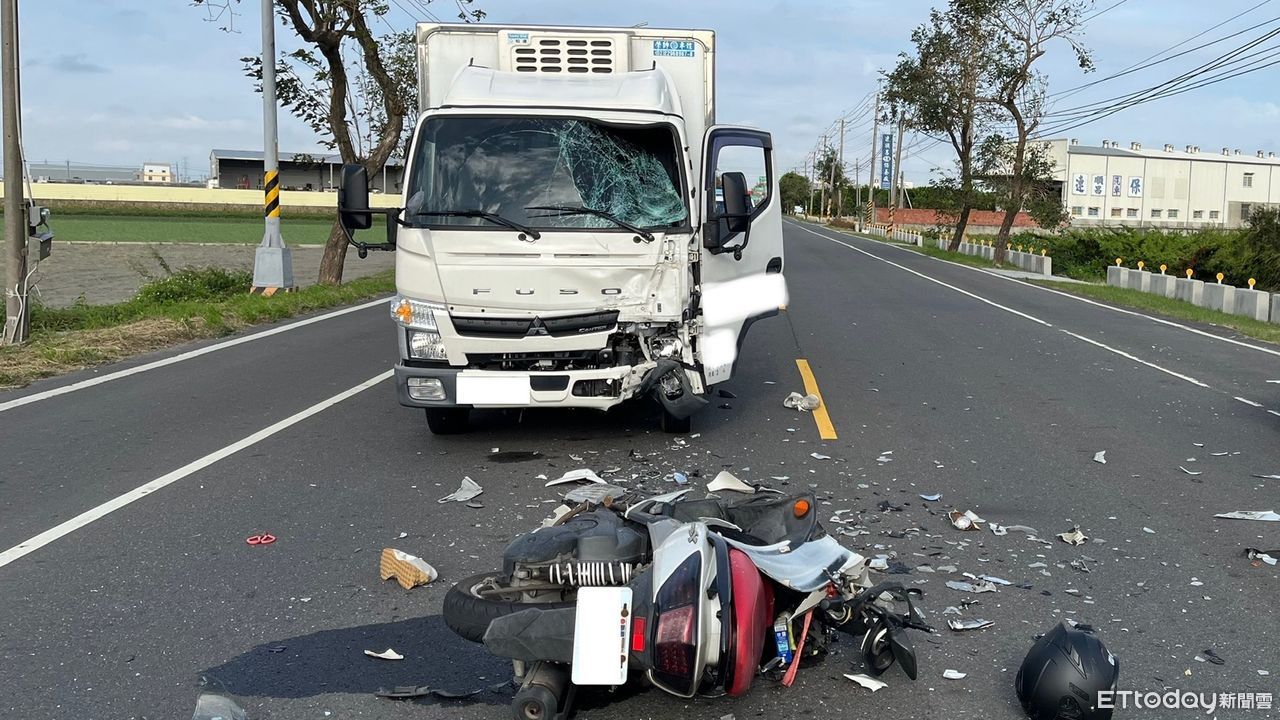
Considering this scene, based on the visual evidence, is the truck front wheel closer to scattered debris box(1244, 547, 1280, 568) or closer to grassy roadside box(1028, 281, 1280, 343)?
scattered debris box(1244, 547, 1280, 568)

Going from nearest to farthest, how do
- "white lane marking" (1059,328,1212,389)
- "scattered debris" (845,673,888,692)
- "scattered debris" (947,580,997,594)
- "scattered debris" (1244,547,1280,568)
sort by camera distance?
"scattered debris" (845,673,888,692) → "scattered debris" (947,580,997,594) → "scattered debris" (1244,547,1280,568) → "white lane marking" (1059,328,1212,389)

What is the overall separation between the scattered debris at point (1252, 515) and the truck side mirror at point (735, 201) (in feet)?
11.8

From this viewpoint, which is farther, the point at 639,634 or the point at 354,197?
the point at 354,197

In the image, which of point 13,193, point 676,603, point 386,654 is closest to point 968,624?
point 676,603

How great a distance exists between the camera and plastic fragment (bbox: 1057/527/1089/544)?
19.3 ft

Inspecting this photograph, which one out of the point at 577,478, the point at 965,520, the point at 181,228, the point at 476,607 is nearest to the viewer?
the point at 476,607

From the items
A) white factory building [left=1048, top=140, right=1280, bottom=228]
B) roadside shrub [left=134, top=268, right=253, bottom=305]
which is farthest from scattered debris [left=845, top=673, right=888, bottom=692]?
white factory building [left=1048, top=140, right=1280, bottom=228]

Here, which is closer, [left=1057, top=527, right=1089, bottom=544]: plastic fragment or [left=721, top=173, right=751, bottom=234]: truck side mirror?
[left=1057, top=527, right=1089, bottom=544]: plastic fragment

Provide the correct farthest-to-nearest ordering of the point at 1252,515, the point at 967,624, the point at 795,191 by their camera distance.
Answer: the point at 795,191 < the point at 1252,515 < the point at 967,624

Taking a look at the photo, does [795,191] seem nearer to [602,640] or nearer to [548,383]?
[548,383]

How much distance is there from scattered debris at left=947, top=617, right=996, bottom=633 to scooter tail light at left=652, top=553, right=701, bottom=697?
5.17 feet

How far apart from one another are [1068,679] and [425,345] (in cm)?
486

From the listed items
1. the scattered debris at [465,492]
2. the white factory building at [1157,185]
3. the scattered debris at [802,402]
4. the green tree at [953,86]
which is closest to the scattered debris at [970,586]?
the scattered debris at [465,492]

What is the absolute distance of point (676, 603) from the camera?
11.7ft
